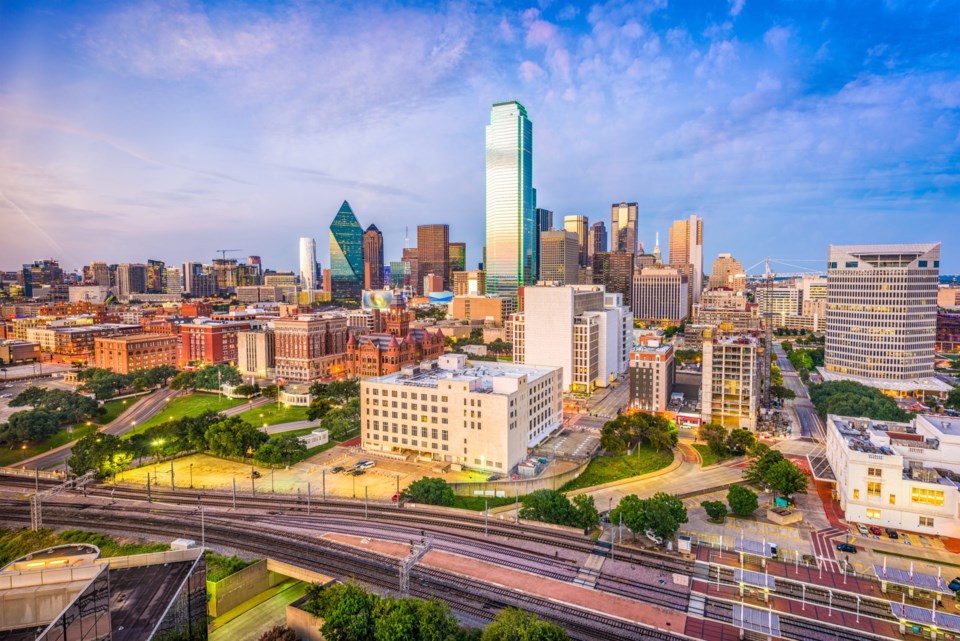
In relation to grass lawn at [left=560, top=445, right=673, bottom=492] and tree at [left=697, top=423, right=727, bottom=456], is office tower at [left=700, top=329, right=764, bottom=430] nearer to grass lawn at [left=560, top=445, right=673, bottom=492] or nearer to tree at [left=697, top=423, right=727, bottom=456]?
tree at [left=697, top=423, right=727, bottom=456]

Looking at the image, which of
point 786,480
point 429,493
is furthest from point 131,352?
point 786,480

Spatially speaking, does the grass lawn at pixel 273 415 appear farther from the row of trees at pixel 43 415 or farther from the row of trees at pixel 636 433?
the row of trees at pixel 636 433

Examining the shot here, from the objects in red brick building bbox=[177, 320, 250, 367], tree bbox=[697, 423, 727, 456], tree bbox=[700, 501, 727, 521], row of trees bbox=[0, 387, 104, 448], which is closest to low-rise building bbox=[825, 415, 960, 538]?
tree bbox=[700, 501, 727, 521]

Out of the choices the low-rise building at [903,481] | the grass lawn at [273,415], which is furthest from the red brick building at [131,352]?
the low-rise building at [903,481]

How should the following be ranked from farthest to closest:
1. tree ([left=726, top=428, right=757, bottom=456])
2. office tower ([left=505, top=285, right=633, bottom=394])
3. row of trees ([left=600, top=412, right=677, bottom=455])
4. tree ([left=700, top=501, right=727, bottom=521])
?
office tower ([left=505, top=285, right=633, bottom=394]) → row of trees ([left=600, top=412, right=677, bottom=455]) → tree ([left=726, top=428, right=757, bottom=456]) → tree ([left=700, top=501, right=727, bottom=521])

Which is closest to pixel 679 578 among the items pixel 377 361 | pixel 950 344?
pixel 377 361

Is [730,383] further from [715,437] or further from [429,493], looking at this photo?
[429,493]
